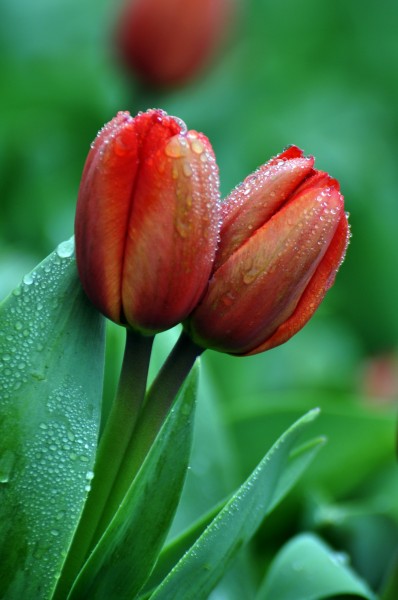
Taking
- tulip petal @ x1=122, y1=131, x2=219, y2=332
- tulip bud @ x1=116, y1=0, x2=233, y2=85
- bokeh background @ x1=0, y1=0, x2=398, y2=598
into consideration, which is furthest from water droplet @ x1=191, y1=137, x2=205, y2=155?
tulip bud @ x1=116, y1=0, x2=233, y2=85

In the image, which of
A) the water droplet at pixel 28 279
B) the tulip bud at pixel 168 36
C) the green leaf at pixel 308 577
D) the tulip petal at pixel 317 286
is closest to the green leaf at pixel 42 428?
the water droplet at pixel 28 279

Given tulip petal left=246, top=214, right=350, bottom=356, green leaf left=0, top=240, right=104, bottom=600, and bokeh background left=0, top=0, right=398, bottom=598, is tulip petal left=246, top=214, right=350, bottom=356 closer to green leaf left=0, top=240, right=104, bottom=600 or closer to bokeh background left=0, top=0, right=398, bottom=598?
green leaf left=0, top=240, right=104, bottom=600

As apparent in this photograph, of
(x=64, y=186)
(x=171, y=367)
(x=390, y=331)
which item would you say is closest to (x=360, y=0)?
(x=390, y=331)

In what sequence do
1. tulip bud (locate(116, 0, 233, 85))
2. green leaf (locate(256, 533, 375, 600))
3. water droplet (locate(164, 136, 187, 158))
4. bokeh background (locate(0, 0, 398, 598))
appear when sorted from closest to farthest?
water droplet (locate(164, 136, 187, 158)) < green leaf (locate(256, 533, 375, 600)) < bokeh background (locate(0, 0, 398, 598)) < tulip bud (locate(116, 0, 233, 85))

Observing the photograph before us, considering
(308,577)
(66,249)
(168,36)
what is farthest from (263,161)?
(66,249)

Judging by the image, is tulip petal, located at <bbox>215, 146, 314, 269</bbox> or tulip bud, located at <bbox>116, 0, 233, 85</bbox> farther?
tulip bud, located at <bbox>116, 0, 233, 85</bbox>

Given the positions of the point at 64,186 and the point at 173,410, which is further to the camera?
the point at 64,186

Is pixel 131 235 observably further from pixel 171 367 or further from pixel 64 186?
pixel 64 186
